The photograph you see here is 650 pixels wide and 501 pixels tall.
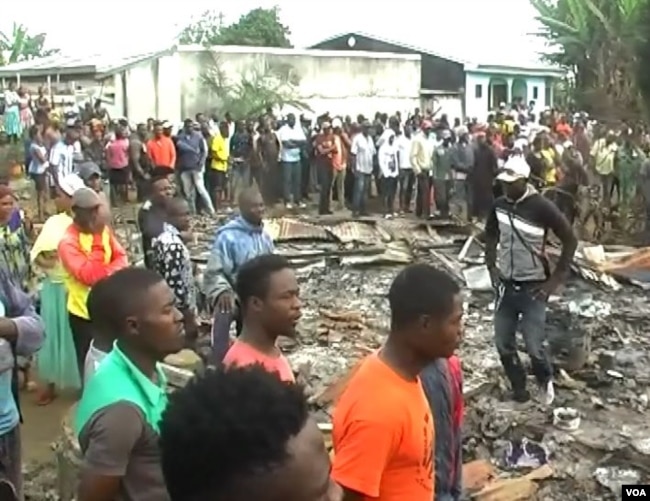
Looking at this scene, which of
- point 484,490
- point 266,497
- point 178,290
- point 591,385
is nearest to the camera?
point 266,497

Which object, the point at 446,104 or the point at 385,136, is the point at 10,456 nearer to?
the point at 385,136

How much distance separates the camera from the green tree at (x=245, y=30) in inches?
1673

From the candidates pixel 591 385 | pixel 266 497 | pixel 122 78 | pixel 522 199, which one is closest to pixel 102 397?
pixel 266 497

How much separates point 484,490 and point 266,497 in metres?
3.93

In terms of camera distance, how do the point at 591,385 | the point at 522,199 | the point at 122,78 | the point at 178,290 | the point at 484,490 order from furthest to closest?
the point at 122,78, the point at 591,385, the point at 522,199, the point at 178,290, the point at 484,490

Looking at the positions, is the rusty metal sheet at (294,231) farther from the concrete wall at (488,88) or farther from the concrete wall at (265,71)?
the concrete wall at (488,88)

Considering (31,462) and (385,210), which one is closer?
(31,462)

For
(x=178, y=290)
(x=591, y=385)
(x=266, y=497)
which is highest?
(x=266, y=497)

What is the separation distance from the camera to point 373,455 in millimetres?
2742

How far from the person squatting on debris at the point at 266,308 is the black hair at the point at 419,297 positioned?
0.65 m

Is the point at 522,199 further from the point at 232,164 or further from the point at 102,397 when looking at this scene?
the point at 232,164

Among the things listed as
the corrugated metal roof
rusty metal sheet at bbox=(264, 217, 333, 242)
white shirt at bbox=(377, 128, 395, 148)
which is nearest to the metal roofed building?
the corrugated metal roof

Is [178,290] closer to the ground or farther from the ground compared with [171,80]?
closer to the ground

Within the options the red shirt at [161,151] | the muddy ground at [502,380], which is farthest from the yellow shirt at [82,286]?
the red shirt at [161,151]
